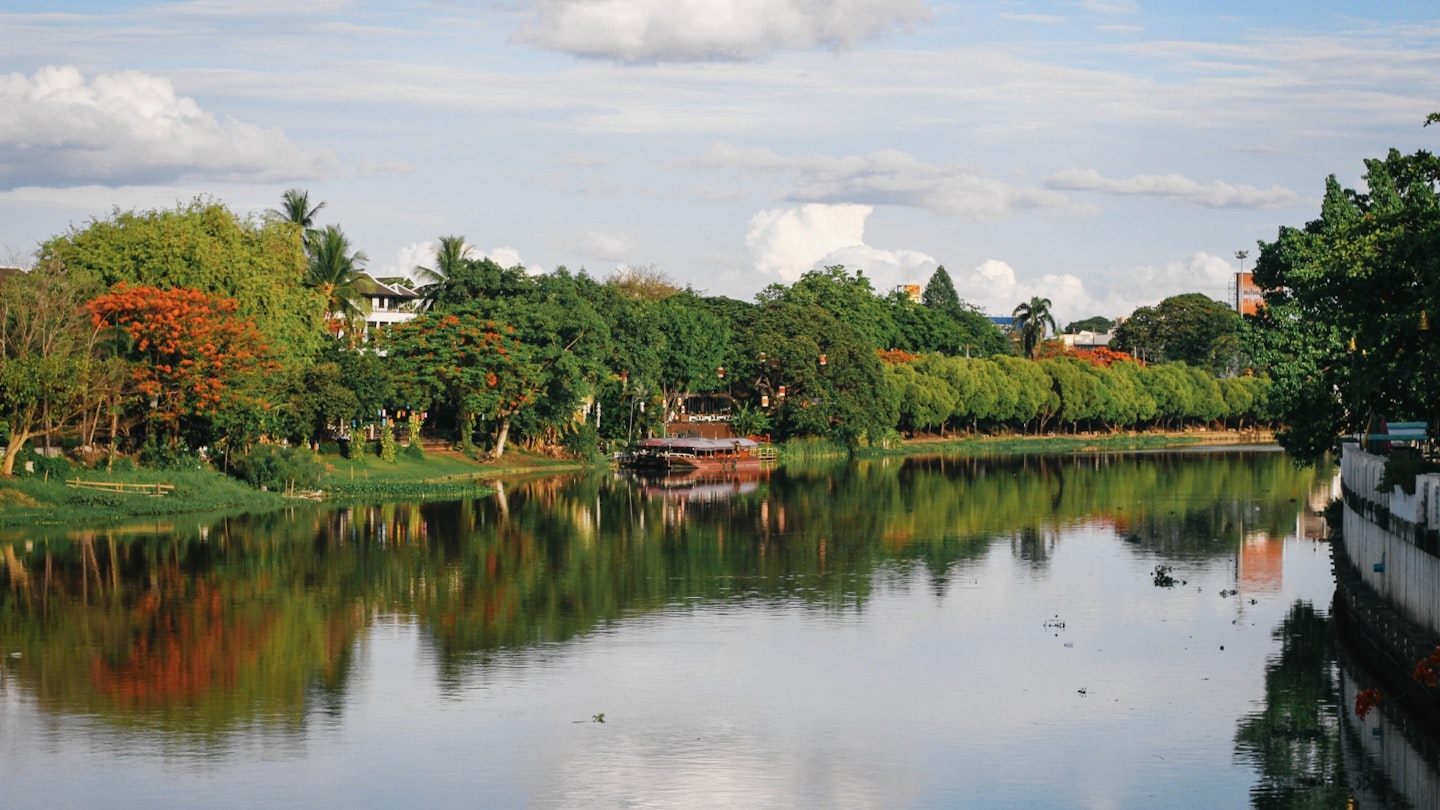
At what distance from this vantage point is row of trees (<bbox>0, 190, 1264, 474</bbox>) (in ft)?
216

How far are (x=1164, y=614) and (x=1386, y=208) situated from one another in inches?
548

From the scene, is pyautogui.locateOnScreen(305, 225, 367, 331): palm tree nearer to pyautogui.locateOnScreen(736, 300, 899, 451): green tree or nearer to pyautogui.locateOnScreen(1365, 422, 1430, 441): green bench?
pyautogui.locateOnScreen(736, 300, 899, 451): green tree

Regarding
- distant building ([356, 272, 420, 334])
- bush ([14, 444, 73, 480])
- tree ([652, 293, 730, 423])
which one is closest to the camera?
bush ([14, 444, 73, 480])

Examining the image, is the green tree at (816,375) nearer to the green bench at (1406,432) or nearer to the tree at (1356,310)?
the tree at (1356,310)

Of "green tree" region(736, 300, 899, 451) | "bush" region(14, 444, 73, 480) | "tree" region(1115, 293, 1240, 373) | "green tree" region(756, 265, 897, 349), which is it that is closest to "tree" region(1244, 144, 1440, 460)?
"bush" region(14, 444, 73, 480)

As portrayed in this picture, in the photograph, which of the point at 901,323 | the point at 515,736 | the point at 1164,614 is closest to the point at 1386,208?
the point at 1164,614

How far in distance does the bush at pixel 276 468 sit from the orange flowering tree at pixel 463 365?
48.3 ft

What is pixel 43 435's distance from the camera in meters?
64.4

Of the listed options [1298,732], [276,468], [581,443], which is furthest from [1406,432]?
[581,443]

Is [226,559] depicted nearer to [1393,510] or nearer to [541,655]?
[541,655]

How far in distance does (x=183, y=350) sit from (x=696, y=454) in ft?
142

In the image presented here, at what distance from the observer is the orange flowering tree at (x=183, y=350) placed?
6601 cm

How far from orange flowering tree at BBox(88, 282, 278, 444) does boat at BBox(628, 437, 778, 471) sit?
34839 millimetres

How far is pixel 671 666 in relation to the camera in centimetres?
3500
